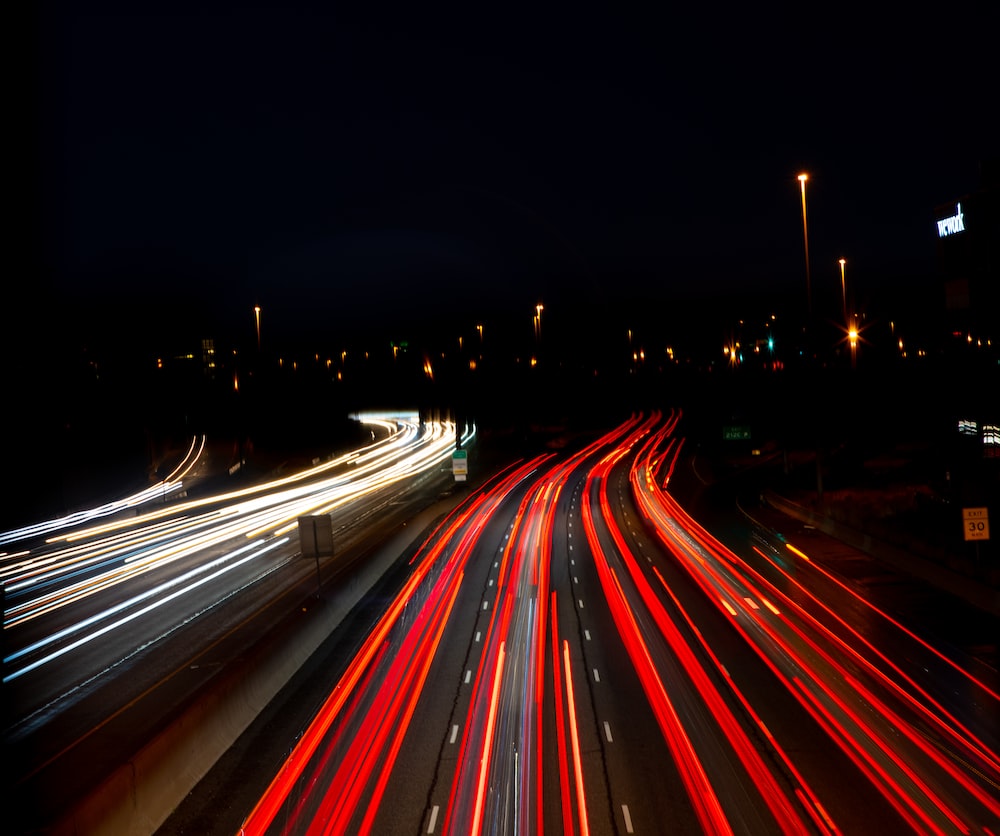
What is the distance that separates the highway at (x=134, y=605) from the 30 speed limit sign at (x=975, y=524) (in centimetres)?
1662

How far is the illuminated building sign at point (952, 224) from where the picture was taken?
2306 centimetres

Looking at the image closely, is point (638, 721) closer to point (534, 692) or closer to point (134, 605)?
point (534, 692)

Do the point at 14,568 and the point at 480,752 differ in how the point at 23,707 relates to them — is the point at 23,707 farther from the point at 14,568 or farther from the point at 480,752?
the point at 14,568

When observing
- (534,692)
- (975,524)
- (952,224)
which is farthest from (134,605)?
(952,224)

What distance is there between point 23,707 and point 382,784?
26.4 ft

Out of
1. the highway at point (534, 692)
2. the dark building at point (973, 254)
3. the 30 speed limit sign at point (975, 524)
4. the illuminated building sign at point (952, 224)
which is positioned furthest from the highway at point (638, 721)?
the illuminated building sign at point (952, 224)

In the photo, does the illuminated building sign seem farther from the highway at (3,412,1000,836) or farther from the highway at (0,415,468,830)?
the highway at (0,415,468,830)

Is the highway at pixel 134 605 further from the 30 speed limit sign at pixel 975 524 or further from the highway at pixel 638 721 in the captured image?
the 30 speed limit sign at pixel 975 524

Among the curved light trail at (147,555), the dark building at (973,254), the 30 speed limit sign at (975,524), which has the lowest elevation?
the curved light trail at (147,555)

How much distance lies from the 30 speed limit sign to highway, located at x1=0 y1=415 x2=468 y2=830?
1662 centimetres

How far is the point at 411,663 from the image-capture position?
18.5 meters

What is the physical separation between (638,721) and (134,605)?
52.9 ft

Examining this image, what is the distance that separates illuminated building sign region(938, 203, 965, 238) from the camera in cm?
2306

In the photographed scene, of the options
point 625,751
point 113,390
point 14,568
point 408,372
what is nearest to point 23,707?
→ point 625,751
